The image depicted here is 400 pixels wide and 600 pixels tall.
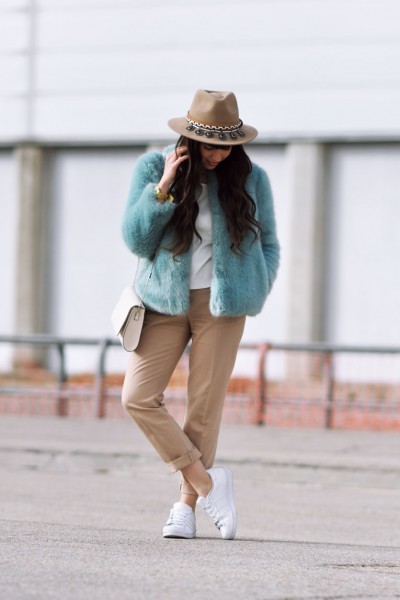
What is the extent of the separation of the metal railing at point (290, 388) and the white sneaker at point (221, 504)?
25.6 feet

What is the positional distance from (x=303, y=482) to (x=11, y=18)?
14273 millimetres

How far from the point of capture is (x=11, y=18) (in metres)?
24.0

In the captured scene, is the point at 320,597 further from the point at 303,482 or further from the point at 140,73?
the point at 140,73

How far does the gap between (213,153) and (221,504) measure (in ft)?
5.20

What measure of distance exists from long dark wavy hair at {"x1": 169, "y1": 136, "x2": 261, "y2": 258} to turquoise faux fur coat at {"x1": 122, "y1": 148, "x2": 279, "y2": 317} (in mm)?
33

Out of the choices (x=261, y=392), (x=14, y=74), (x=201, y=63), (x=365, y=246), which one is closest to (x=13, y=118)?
(x=14, y=74)

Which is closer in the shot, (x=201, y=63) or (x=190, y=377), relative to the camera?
(x=190, y=377)

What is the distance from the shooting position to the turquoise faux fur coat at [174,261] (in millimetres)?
6730

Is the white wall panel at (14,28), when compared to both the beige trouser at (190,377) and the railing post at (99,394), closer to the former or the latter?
the railing post at (99,394)

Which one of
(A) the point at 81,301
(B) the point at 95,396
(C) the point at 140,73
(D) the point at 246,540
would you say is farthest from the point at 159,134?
(D) the point at 246,540

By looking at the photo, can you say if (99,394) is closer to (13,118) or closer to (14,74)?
(13,118)

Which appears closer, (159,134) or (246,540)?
(246,540)

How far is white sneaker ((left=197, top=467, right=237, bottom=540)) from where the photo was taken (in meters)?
7.01

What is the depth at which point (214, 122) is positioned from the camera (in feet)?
22.0
